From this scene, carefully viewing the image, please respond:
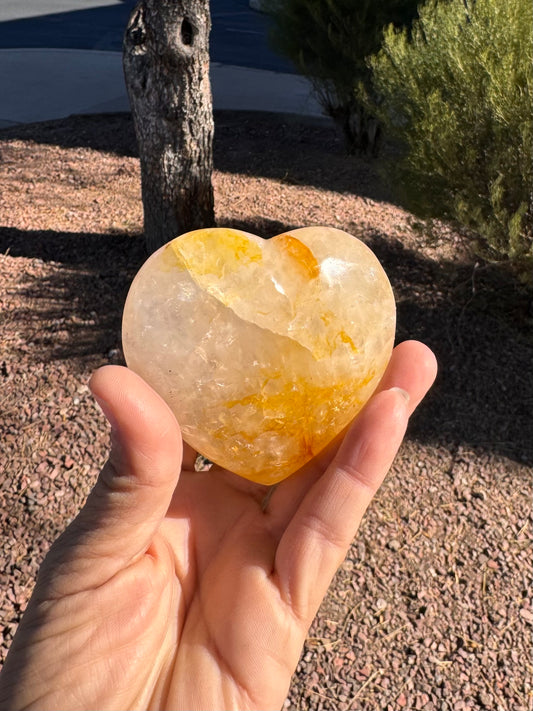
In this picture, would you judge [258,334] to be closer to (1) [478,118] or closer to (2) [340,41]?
(1) [478,118]

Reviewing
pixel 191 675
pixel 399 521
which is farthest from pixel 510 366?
pixel 191 675

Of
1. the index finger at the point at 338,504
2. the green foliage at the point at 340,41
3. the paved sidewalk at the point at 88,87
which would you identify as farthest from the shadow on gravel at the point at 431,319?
the paved sidewalk at the point at 88,87

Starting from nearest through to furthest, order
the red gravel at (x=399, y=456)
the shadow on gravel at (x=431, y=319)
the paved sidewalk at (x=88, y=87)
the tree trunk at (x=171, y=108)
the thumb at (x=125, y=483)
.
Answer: the thumb at (x=125, y=483) → the red gravel at (x=399, y=456) → the shadow on gravel at (x=431, y=319) → the tree trunk at (x=171, y=108) → the paved sidewalk at (x=88, y=87)

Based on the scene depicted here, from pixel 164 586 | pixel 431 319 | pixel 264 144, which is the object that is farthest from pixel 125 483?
pixel 264 144

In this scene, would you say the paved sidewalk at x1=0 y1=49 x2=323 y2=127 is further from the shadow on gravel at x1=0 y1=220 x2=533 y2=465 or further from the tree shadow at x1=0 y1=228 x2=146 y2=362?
the shadow on gravel at x1=0 y1=220 x2=533 y2=465

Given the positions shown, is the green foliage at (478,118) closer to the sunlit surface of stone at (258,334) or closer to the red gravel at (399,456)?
A: the red gravel at (399,456)

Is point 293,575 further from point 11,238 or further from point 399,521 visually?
point 11,238

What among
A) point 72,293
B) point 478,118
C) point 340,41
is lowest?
point 72,293
